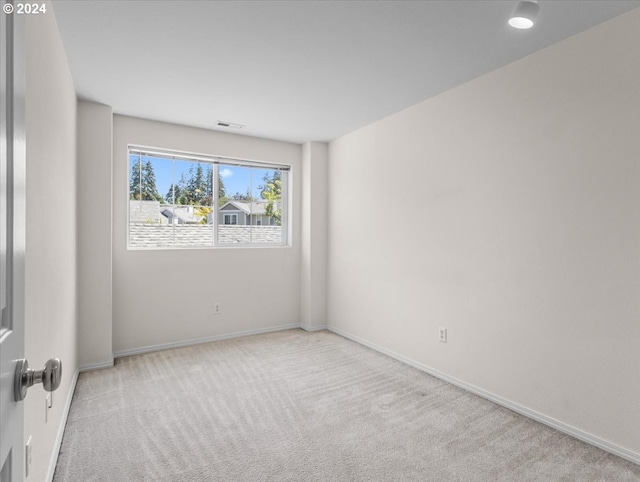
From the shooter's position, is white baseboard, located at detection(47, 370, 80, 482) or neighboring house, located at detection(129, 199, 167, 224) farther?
neighboring house, located at detection(129, 199, 167, 224)

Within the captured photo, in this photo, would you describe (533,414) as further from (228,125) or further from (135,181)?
(135,181)

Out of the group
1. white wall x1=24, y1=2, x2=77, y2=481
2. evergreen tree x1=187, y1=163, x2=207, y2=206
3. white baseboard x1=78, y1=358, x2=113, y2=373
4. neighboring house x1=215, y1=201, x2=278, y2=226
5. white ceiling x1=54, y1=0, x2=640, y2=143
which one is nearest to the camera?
white wall x1=24, y1=2, x2=77, y2=481

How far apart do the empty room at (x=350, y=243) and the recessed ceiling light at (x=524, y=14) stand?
0.01 m

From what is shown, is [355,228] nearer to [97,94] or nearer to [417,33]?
[417,33]

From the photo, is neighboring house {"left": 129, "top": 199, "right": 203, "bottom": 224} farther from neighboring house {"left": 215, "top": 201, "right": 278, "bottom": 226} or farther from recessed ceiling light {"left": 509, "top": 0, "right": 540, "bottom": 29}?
recessed ceiling light {"left": 509, "top": 0, "right": 540, "bottom": 29}

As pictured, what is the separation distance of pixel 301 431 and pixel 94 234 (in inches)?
102

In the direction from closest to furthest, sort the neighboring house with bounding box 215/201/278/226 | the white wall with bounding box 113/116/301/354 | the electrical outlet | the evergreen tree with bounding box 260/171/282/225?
the electrical outlet, the white wall with bounding box 113/116/301/354, the neighboring house with bounding box 215/201/278/226, the evergreen tree with bounding box 260/171/282/225

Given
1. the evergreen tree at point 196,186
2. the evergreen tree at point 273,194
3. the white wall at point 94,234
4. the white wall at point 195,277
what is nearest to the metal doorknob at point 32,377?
the white wall at point 94,234

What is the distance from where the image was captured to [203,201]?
4.34m

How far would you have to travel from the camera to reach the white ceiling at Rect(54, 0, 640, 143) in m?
2.02

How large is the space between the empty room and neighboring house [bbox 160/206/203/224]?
3 cm

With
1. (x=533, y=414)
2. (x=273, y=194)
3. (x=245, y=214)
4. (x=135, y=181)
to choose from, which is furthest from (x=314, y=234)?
(x=533, y=414)

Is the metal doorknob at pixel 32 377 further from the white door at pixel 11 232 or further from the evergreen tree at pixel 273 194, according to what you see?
the evergreen tree at pixel 273 194

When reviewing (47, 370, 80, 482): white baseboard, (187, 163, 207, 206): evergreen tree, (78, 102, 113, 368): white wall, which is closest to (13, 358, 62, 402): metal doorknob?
(47, 370, 80, 482): white baseboard
